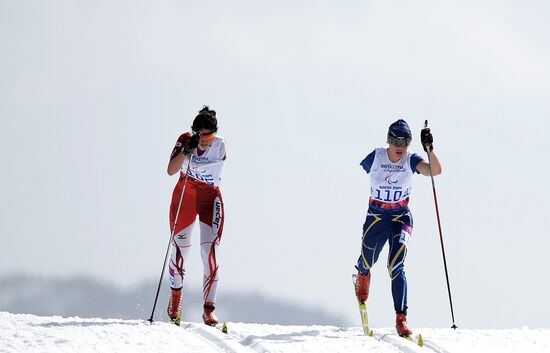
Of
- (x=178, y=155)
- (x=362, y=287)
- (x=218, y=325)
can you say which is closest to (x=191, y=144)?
(x=178, y=155)

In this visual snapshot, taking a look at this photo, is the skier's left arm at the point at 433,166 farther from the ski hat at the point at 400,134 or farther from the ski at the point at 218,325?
the ski at the point at 218,325

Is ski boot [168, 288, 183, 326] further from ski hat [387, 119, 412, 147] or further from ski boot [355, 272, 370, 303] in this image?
ski hat [387, 119, 412, 147]

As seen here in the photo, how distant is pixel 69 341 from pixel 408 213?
4.52 m

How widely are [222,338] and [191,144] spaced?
2.45m

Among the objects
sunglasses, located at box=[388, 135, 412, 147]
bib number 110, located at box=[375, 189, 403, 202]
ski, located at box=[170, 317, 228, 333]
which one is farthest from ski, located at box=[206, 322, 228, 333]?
sunglasses, located at box=[388, 135, 412, 147]

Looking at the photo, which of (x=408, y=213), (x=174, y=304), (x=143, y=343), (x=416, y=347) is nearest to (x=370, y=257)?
(x=408, y=213)

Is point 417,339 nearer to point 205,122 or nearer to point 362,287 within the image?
point 362,287

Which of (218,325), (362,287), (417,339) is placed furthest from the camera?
(362,287)

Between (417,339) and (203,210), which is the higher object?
(203,210)

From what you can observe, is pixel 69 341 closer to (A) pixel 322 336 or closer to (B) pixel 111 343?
(B) pixel 111 343

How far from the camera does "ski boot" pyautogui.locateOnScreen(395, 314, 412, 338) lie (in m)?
11.1

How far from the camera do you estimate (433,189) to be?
12039 millimetres

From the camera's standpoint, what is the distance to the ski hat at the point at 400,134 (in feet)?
37.5

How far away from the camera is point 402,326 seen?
11203 mm
